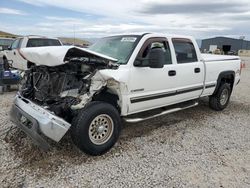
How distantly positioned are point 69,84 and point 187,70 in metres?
2.47

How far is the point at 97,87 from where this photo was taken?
3.95 meters

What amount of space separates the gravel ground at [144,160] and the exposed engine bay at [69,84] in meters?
0.74

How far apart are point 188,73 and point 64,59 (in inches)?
107

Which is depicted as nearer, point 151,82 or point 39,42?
point 151,82

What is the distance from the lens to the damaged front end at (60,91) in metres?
3.60

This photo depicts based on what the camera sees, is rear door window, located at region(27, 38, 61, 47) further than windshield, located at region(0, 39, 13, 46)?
No

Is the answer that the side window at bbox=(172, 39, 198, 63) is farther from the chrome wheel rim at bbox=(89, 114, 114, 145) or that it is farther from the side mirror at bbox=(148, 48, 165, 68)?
the chrome wheel rim at bbox=(89, 114, 114, 145)

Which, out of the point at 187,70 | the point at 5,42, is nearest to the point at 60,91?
the point at 187,70

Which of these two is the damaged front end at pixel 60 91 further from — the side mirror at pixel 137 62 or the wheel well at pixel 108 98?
the side mirror at pixel 137 62

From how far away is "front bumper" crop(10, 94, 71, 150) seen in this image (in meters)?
3.55

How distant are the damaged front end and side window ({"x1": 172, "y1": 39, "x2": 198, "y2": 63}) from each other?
1698 mm

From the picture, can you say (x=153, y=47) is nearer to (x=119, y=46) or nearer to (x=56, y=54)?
(x=119, y=46)

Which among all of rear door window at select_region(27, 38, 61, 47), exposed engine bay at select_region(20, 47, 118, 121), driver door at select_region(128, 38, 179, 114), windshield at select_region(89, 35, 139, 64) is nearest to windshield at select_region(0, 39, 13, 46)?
rear door window at select_region(27, 38, 61, 47)

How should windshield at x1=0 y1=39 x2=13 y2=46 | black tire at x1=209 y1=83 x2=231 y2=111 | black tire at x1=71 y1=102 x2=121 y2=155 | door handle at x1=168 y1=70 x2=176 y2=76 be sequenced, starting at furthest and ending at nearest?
windshield at x1=0 y1=39 x2=13 y2=46 < black tire at x1=209 y1=83 x2=231 y2=111 < door handle at x1=168 y1=70 x2=176 y2=76 < black tire at x1=71 y1=102 x2=121 y2=155
